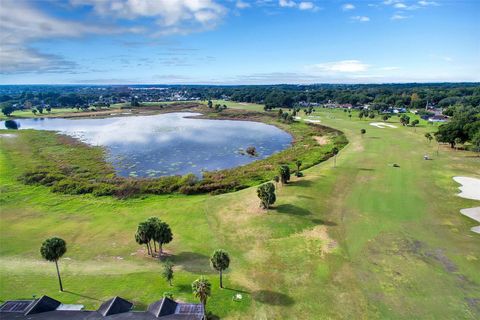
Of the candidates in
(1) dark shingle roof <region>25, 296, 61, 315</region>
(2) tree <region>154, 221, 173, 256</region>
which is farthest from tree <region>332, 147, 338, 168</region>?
(1) dark shingle roof <region>25, 296, 61, 315</region>

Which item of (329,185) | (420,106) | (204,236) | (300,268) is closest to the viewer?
(300,268)

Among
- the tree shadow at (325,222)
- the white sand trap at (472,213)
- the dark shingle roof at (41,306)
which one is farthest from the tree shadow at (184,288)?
the white sand trap at (472,213)

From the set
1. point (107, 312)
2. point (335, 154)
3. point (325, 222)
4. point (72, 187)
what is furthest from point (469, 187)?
point (72, 187)

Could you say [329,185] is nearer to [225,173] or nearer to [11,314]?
[225,173]

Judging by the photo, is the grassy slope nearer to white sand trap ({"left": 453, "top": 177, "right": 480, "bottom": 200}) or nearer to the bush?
white sand trap ({"left": 453, "top": 177, "right": 480, "bottom": 200})

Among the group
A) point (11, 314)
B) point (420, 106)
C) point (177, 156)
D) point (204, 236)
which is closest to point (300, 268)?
point (204, 236)

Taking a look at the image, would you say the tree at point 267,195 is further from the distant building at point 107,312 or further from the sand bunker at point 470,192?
the sand bunker at point 470,192
